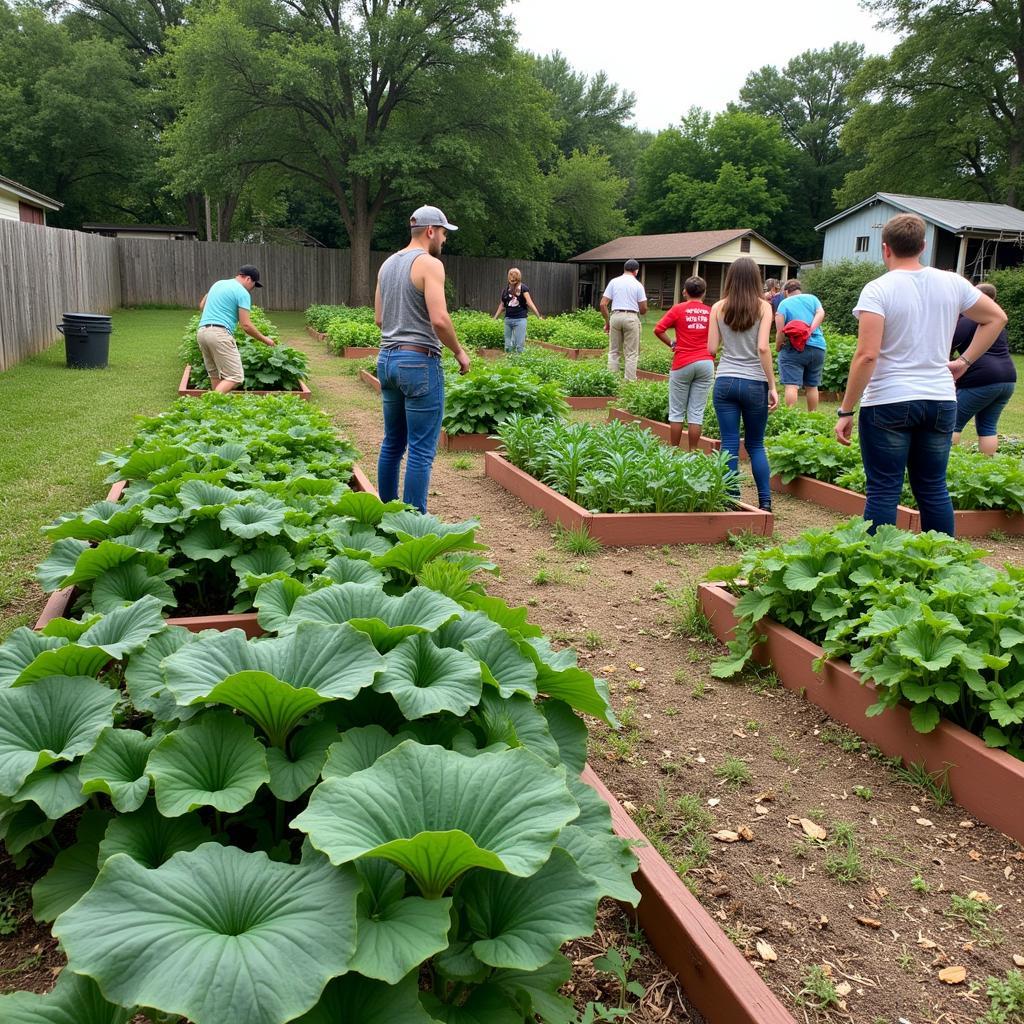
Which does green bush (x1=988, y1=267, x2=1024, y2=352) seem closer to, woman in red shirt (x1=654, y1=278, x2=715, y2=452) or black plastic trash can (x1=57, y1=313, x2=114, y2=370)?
woman in red shirt (x1=654, y1=278, x2=715, y2=452)

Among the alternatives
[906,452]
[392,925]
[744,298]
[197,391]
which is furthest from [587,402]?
[392,925]

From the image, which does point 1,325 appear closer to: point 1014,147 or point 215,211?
point 215,211

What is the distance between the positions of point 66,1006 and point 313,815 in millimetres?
502

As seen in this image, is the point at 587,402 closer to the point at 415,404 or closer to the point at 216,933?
the point at 415,404

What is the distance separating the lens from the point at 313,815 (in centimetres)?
156

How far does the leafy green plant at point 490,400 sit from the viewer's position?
8.83 m

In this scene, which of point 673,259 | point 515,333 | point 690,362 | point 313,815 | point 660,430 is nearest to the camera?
point 313,815

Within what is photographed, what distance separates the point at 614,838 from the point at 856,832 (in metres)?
1.21

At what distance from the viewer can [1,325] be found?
38.4ft

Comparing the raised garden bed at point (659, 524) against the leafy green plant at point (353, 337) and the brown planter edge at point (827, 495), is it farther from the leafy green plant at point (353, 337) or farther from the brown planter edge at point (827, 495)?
the leafy green plant at point (353, 337)

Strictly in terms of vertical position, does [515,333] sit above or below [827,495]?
above

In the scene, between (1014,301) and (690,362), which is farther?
(1014,301)

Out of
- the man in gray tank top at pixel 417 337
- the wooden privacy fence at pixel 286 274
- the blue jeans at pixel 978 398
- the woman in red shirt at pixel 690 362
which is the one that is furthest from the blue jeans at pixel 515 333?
the wooden privacy fence at pixel 286 274

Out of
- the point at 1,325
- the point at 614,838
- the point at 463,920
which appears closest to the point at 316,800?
the point at 463,920
